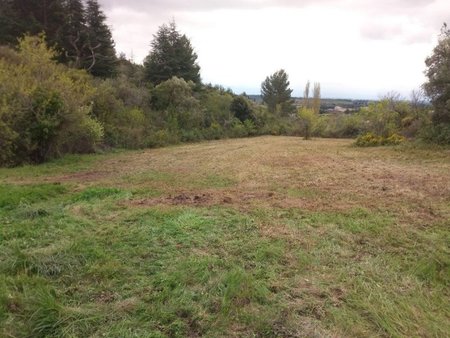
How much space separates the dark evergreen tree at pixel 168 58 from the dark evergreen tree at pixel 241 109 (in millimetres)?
3694

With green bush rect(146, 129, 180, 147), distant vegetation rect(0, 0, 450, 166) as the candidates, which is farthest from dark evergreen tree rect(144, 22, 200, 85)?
green bush rect(146, 129, 180, 147)

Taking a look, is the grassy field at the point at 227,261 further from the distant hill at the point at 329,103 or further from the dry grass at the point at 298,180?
the distant hill at the point at 329,103

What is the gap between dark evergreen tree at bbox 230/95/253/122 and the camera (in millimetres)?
26562

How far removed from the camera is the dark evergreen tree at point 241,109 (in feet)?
87.1

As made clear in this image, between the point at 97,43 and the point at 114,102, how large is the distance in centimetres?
595

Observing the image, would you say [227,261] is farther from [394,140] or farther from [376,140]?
[376,140]

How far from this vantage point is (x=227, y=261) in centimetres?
389

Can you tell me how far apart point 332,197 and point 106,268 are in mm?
4263

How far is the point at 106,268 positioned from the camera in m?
3.59

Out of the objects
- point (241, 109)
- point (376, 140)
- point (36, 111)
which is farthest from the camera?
point (241, 109)

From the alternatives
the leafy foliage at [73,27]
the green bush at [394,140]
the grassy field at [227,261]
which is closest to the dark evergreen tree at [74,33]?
the leafy foliage at [73,27]

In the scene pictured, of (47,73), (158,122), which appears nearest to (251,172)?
(47,73)

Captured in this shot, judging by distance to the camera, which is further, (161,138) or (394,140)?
(161,138)

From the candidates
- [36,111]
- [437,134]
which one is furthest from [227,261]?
[437,134]
